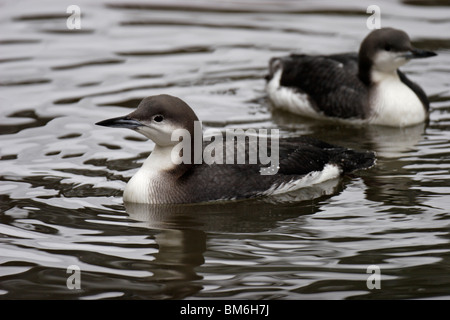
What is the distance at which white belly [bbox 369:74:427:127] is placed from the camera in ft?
30.5

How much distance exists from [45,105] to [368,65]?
3.35 metres

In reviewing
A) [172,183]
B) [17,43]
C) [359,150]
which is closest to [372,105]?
[359,150]

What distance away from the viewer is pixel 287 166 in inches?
292

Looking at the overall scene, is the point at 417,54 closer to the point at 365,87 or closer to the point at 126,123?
the point at 365,87

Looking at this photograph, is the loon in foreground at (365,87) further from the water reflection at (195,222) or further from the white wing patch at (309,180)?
the water reflection at (195,222)

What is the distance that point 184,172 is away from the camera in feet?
23.4

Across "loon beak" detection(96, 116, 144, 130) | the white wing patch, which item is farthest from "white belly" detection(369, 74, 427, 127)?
"loon beak" detection(96, 116, 144, 130)

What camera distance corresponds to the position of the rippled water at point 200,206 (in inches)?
233

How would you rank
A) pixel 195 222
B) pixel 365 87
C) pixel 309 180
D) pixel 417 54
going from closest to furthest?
pixel 195 222, pixel 309 180, pixel 417 54, pixel 365 87

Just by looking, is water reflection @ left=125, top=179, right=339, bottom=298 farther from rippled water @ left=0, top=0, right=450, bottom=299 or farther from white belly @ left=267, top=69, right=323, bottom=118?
white belly @ left=267, top=69, right=323, bottom=118

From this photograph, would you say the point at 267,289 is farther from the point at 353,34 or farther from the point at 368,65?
the point at 353,34

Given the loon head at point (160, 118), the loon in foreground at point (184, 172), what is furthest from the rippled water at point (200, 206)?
the loon head at point (160, 118)

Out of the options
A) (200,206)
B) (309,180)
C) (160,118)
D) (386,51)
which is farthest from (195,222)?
(386,51)

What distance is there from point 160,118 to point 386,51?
321 cm
